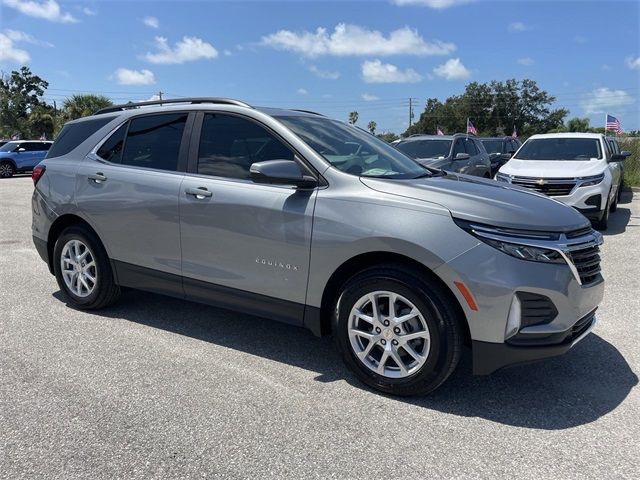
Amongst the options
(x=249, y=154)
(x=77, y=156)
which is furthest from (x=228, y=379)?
(x=77, y=156)

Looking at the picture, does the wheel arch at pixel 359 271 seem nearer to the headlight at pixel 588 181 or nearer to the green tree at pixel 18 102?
the headlight at pixel 588 181

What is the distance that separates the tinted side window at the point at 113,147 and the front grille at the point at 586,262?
371 centimetres

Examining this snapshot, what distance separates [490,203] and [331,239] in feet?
3.31

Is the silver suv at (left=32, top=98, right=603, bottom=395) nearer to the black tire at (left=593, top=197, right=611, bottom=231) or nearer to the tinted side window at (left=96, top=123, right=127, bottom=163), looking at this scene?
the tinted side window at (left=96, top=123, right=127, bottom=163)

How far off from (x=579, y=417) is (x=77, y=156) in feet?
15.0

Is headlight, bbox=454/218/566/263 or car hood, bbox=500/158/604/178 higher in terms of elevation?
car hood, bbox=500/158/604/178

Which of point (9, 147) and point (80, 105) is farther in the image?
point (80, 105)

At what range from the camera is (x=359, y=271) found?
3404mm

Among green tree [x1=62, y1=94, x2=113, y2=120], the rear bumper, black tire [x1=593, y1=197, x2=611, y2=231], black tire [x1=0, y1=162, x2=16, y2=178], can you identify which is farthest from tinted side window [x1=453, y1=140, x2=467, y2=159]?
green tree [x1=62, y1=94, x2=113, y2=120]

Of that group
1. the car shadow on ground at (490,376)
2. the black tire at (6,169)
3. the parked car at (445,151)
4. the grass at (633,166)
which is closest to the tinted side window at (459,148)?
the parked car at (445,151)

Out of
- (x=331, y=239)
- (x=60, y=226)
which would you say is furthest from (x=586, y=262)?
(x=60, y=226)

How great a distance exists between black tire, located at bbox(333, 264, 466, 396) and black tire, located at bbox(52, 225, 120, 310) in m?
2.44

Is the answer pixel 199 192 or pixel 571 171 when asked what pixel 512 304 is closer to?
pixel 199 192

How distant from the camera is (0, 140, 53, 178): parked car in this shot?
977 inches
